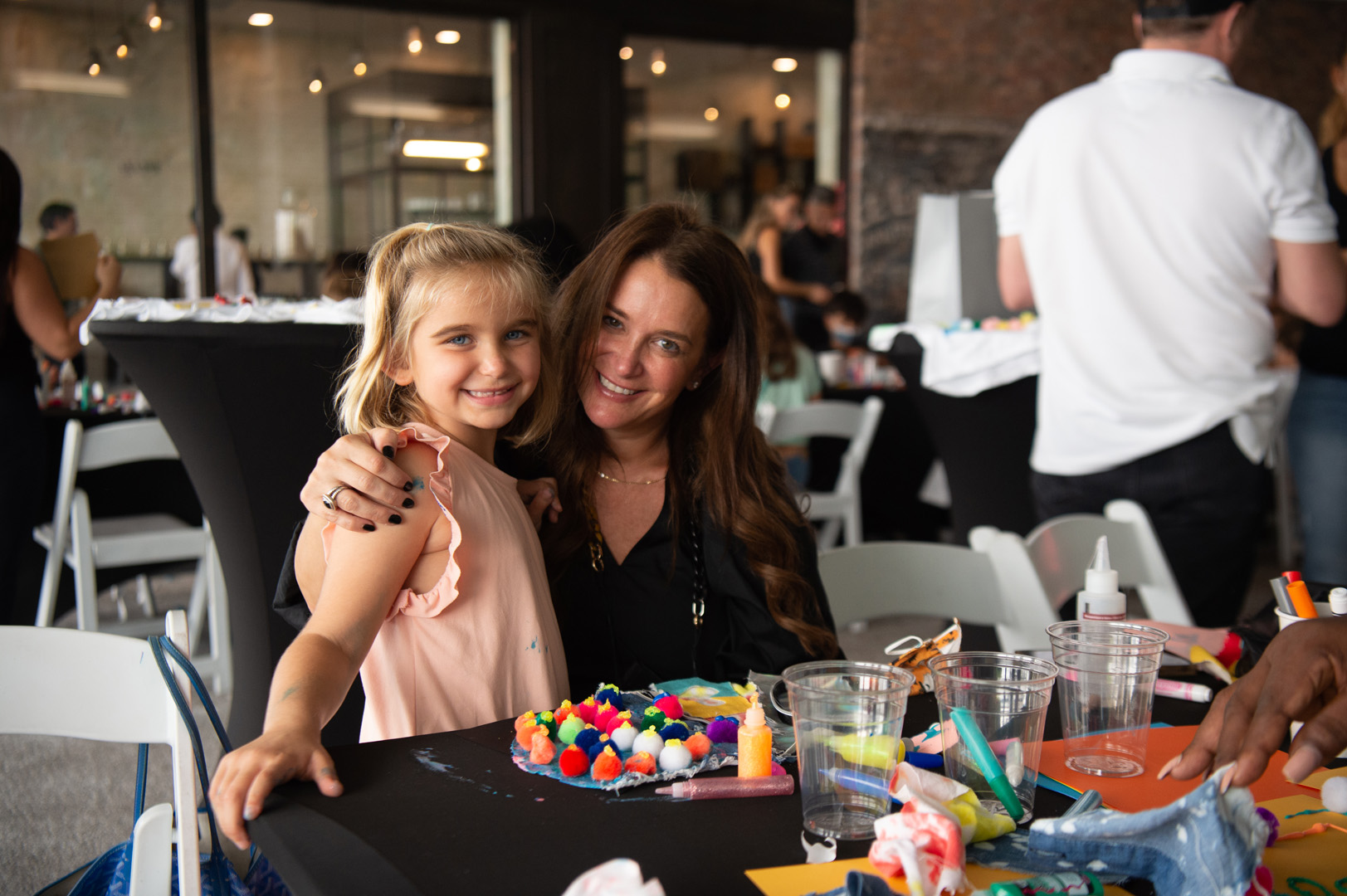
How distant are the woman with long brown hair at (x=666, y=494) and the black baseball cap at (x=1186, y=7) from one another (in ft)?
3.49

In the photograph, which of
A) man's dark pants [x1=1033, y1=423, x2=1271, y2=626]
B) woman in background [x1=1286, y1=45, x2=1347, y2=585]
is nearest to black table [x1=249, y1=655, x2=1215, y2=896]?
man's dark pants [x1=1033, y1=423, x2=1271, y2=626]

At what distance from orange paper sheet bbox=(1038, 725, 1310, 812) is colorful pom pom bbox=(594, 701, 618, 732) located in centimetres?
38

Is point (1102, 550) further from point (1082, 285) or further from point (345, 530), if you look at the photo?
point (1082, 285)

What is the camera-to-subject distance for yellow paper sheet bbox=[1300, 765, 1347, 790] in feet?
3.19

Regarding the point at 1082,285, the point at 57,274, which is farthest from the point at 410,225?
the point at 57,274

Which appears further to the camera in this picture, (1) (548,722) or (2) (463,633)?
(2) (463,633)

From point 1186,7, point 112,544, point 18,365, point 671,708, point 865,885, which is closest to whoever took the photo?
point 865,885

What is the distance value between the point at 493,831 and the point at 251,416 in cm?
131

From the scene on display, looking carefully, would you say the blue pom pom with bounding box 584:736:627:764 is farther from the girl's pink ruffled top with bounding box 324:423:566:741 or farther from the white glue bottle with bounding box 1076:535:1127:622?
the white glue bottle with bounding box 1076:535:1127:622

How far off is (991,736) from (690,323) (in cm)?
85

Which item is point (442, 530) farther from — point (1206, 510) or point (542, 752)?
point (1206, 510)

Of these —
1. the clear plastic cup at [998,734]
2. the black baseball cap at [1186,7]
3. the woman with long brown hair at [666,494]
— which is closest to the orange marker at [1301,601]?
the clear plastic cup at [998,734]

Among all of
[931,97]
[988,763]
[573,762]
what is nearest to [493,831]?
[573,762]

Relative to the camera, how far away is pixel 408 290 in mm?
1339
